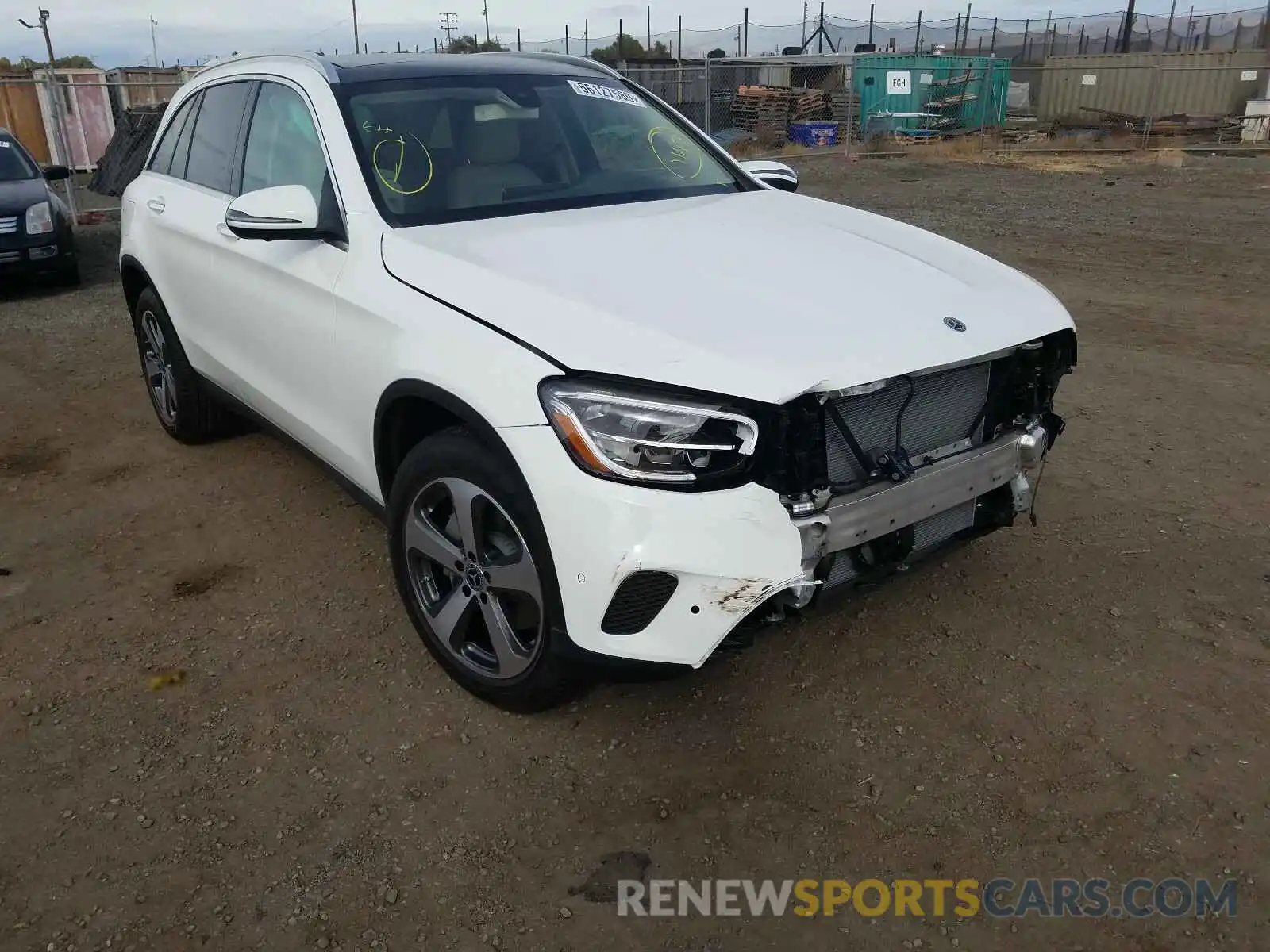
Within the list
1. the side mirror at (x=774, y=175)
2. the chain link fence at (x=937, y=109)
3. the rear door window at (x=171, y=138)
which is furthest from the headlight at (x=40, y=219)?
the chain link fence at (x=937, y=109)

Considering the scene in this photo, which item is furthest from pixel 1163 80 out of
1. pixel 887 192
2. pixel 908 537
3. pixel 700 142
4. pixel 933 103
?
pixel 908 537

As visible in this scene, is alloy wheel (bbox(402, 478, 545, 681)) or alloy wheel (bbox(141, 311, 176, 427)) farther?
alloy wheel (bbox(141, 311, 176, 427))

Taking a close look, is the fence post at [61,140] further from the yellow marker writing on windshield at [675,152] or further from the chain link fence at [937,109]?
the yellow marker writing on windshield at [675,152]

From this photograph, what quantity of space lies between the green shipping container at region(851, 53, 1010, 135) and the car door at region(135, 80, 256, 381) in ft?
66.6

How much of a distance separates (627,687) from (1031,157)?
18.2 m

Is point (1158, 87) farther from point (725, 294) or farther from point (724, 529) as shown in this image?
point (724, 529)

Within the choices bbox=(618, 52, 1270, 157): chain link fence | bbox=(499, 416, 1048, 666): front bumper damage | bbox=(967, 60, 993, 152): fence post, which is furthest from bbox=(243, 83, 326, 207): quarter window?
bbox=(967, 60, 993, 152): fence post

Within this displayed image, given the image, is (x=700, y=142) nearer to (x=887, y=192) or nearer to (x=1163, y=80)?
(x=887, y=192)

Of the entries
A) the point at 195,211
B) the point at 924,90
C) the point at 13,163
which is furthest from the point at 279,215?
the point at 924,90

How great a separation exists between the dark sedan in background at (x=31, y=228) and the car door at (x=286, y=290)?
21.5 feet

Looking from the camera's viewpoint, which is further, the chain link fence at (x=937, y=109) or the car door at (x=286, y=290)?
the chain link fence at (x=937, y=109)

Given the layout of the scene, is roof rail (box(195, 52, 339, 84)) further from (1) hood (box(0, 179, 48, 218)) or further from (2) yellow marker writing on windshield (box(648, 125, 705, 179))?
(1) hood (box(0, 179, 48, 218))

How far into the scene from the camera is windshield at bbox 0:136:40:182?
32.3 feet

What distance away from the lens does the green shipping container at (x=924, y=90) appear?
23.2 metres
